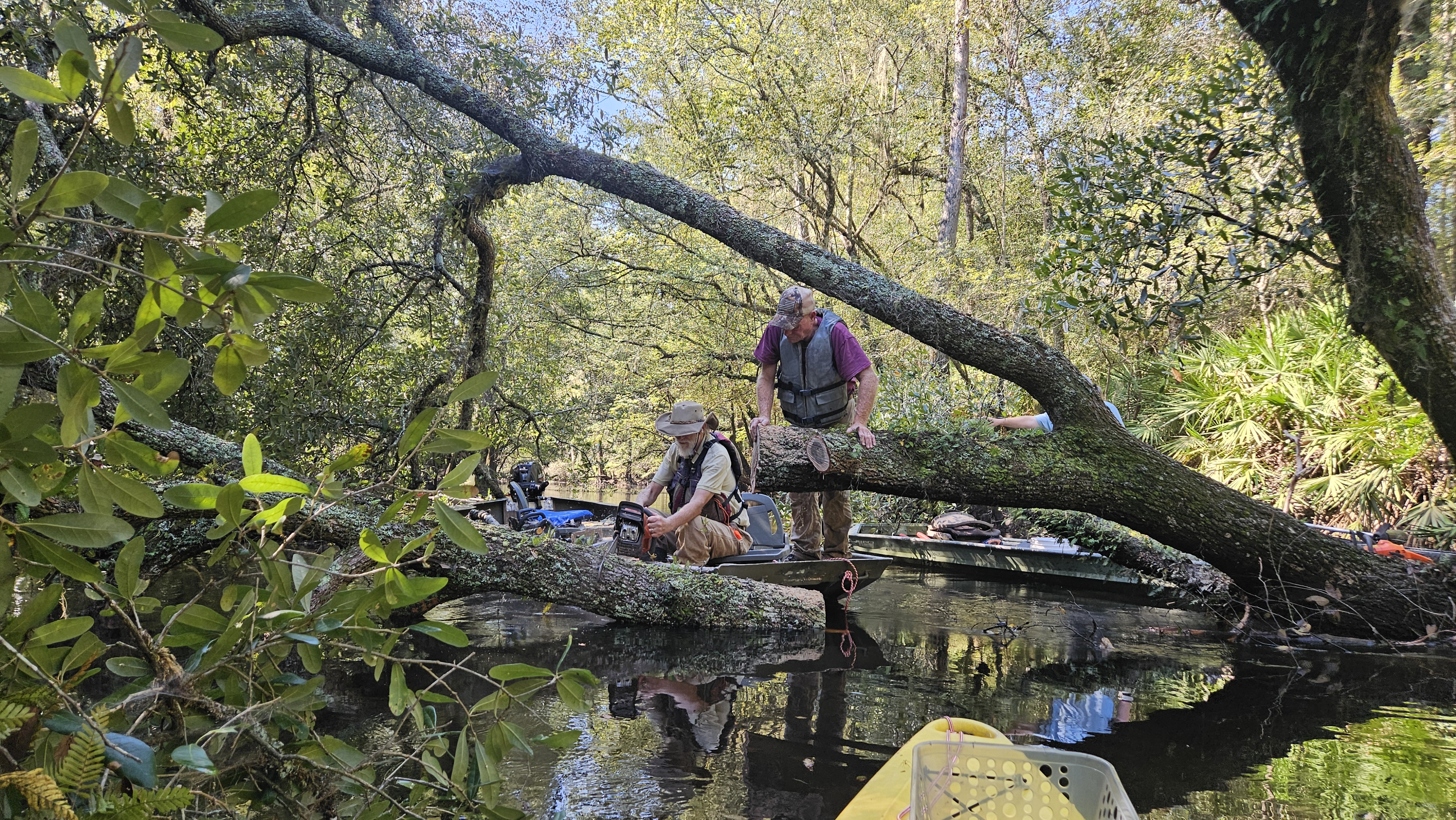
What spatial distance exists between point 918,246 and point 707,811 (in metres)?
15.9

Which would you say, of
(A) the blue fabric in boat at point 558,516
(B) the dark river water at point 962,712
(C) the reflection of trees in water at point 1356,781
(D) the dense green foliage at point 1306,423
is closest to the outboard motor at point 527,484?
(A) the blue fabric in boat at point 558,516

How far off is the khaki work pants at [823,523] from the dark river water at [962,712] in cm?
69

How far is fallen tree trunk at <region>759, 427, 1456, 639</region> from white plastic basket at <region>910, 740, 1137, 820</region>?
3.49 metres

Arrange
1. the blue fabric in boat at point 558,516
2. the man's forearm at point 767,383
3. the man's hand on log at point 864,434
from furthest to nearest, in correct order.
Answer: the blue fabric in boat at point 558,516
the man's forearm at point 767,383
the man's hand on log at point 864,434

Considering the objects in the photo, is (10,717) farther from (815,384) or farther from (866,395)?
(815,384)

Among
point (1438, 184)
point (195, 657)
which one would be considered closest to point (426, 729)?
point (195, 657)

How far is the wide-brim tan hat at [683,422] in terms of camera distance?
666 centimetres

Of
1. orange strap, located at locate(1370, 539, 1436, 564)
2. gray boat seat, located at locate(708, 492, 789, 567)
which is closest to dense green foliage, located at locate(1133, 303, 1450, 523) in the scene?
orange strap, located at locate(1370, 539, 1436, 564)

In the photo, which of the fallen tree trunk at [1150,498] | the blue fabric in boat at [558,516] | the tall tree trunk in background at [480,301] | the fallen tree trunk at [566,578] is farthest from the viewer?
the blue fabric in boat at [558,516]

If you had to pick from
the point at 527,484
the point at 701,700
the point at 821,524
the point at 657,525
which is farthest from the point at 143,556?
the point at 527,484

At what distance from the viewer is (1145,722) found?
4617 mm

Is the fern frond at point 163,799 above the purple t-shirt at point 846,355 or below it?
below

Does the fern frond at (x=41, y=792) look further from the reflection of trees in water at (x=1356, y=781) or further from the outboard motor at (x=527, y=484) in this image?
the outboard motor at (x=527, y=484)

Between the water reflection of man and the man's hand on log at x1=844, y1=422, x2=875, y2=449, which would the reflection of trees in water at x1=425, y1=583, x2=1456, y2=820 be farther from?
the man's hand on log at x1=844, y1=422, x2=875, y2=449
